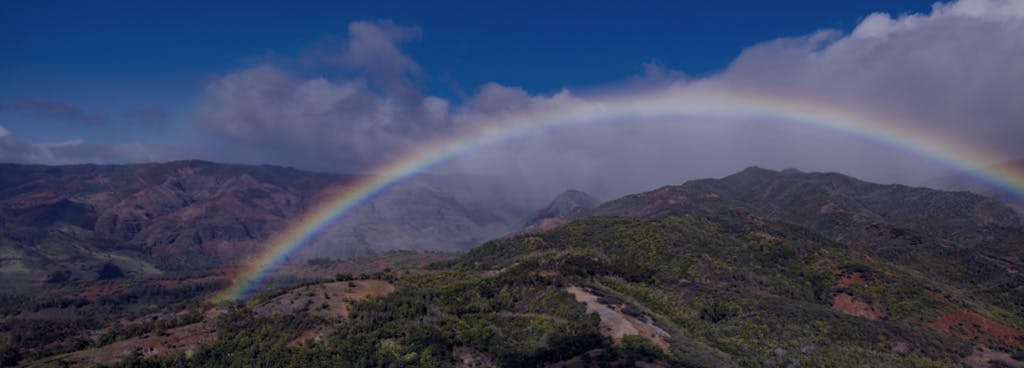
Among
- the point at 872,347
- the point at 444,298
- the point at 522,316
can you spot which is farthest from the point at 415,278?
the point at 872,347

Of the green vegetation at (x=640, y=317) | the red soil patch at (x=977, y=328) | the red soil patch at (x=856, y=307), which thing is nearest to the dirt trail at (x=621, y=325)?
the green vegetation at (x=640, y=317)

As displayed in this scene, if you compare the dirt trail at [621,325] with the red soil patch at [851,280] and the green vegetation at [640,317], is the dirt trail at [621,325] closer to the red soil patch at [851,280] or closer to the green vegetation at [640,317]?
the green vegetation at [640,317]

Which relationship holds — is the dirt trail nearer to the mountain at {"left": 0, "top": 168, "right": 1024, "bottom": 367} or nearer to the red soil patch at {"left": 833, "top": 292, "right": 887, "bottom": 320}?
the mountain at {"left": 0, "top": 168, "right": 1024, "bottom": 367}

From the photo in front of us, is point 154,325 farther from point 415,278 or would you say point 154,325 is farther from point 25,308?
point 25,308

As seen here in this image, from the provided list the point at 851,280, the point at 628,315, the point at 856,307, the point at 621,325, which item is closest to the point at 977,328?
the point at 856,307

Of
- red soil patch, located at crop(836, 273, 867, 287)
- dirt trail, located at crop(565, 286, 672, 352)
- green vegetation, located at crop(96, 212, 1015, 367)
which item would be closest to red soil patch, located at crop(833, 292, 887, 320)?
green vegetation, located at crop(96, 212, 1015, 367)

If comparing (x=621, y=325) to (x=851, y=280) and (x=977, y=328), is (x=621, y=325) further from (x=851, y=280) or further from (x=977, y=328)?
(x=851, y=280)
